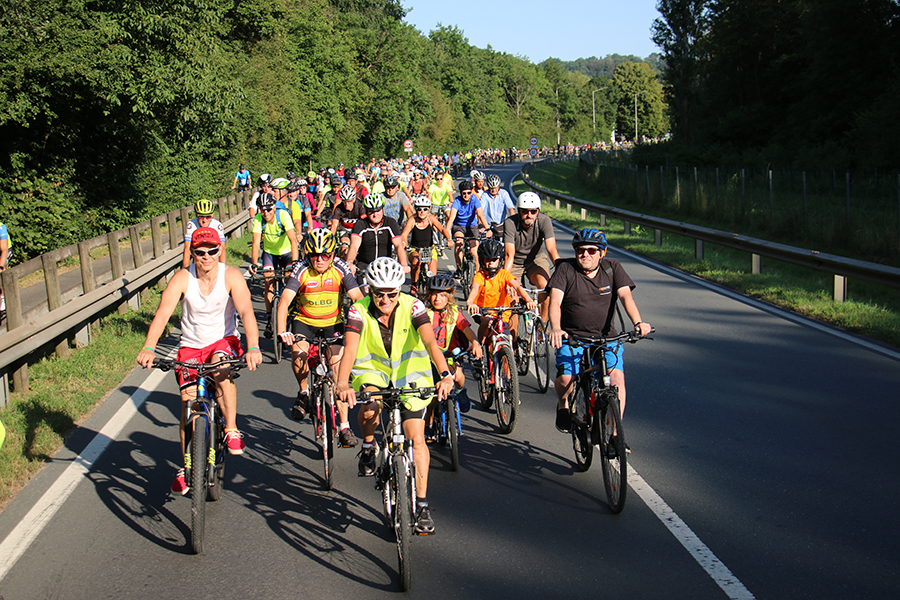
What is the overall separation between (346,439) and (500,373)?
5.19 ft

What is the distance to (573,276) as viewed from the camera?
6.48m

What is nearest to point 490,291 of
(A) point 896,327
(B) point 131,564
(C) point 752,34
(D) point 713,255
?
(B) point 131,564

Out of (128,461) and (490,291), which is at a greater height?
A: (490,291)

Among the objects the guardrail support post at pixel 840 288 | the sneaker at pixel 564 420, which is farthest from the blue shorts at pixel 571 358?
the guardrail support post at pixel 840 288

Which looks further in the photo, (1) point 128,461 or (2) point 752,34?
(2) point 752,34

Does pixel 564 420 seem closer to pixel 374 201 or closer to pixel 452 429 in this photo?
pixel 452 429

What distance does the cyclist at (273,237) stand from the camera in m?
11.6

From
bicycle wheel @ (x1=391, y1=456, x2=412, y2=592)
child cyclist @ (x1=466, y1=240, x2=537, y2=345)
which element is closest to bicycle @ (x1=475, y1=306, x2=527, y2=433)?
child cyclist @ (x1=466, y1=240, x2=537, y2=345)

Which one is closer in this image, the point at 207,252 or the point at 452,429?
the point at 207,252

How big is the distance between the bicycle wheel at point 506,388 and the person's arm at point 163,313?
282cm

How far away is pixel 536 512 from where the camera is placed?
5785 millimetres

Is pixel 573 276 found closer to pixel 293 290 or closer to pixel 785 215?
pixel 293 290

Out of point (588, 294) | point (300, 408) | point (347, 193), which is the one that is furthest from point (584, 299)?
point (347, 193)

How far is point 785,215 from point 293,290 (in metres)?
18.5
